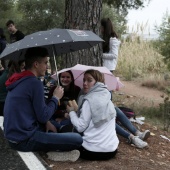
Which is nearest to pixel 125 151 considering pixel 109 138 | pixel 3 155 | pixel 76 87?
pixel 109 138

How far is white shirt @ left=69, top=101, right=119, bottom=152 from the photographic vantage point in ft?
14.1

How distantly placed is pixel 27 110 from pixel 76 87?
5.48 feet

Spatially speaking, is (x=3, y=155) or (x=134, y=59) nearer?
(x=3, y=155)

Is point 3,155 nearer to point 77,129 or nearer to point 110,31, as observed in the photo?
point 77,129

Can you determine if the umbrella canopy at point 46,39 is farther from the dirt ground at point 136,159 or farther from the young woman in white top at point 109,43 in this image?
the young woman in white top at point 109,43

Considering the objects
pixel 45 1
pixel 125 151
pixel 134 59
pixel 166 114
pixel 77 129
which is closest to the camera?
pixel 77 129

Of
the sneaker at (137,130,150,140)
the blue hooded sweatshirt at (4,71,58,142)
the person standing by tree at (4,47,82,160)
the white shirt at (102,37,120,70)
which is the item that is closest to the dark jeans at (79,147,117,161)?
the person standing by tree at (4,47,82,160)

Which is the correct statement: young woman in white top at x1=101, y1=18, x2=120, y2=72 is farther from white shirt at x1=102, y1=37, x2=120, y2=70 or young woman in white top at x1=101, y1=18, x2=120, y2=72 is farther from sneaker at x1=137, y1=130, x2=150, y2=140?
sneaker at x1=137, y1=130, x2=150, y2=140

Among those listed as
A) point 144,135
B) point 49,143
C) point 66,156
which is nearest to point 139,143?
point 144,135

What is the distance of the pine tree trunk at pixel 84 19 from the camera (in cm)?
611

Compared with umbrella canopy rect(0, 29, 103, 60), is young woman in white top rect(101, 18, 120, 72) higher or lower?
lower

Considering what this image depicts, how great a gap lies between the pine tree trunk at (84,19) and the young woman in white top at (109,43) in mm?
133

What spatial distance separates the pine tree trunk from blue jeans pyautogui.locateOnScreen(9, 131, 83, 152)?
7.64ft

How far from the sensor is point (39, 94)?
12.6ft
